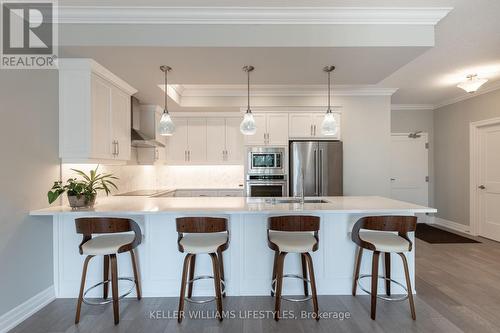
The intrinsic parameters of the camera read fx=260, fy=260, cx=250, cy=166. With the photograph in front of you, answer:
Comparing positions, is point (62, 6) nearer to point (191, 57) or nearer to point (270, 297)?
point (191, 57)

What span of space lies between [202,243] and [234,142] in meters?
3.07

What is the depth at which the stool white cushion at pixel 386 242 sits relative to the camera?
2.23m

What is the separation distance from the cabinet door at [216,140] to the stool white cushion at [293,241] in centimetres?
281

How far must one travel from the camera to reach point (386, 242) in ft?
7.50

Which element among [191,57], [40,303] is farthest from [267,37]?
[40,303]

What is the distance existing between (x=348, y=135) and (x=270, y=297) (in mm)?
3016

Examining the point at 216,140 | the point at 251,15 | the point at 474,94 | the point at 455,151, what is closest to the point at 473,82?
the point at 474,94

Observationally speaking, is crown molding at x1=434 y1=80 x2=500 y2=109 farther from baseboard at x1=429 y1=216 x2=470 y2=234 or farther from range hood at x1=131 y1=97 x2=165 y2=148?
range hood at x1=131 y1=97 x2=165 y2=148

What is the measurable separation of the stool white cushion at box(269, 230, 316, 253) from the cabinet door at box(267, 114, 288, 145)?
222 centimetres

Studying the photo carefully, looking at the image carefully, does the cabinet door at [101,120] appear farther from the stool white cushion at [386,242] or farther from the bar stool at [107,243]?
the stool white cushion at [386,242]

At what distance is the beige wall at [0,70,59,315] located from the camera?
7.06ft

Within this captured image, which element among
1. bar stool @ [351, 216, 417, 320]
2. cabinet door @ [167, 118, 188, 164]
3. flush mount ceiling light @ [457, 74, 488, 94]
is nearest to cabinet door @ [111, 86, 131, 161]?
cabinet door @ [167, 118, 188, 164]

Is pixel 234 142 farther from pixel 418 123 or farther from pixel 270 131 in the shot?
pixel 418 123

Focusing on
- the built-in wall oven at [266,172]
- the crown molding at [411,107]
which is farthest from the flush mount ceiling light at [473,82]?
the built-in wall oven at [266,172]
